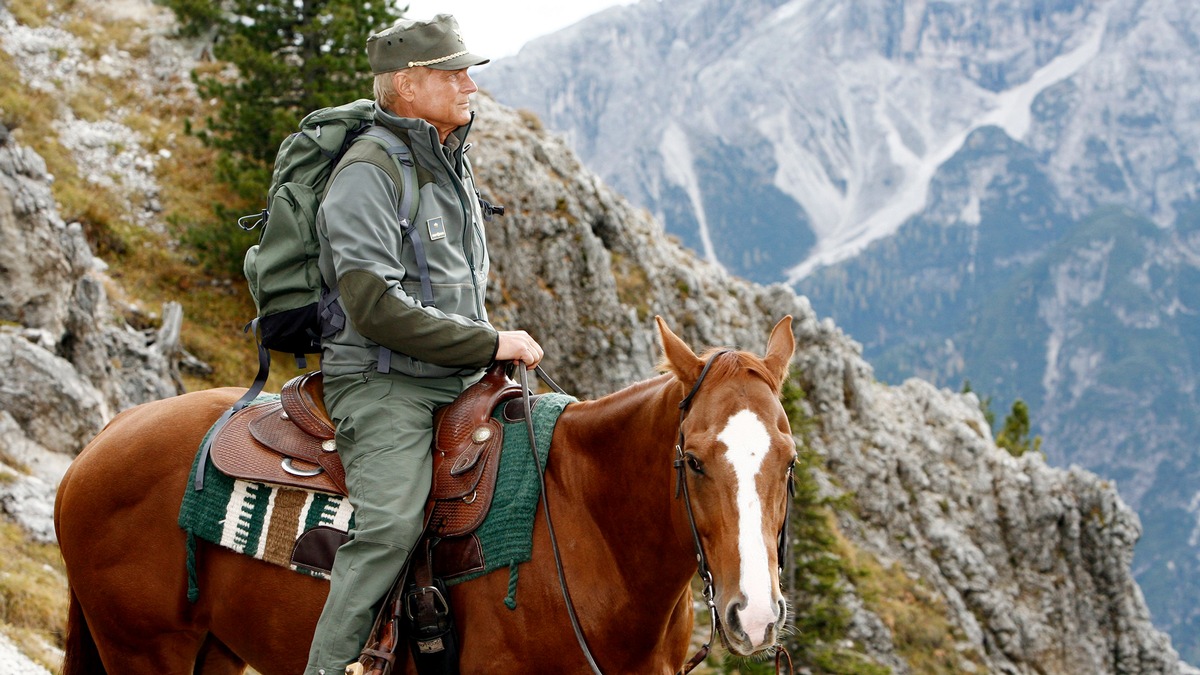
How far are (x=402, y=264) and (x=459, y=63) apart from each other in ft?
3.82

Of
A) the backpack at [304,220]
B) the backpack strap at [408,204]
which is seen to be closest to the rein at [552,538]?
the backpack strap at [408,204]

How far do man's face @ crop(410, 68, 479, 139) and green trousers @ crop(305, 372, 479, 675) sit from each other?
1.49m

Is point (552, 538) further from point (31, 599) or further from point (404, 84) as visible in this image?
point (31, 599)

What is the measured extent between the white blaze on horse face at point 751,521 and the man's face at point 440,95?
245 centimetres

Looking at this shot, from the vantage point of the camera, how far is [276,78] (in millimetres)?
25031

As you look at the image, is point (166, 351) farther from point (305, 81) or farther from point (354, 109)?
point (354, 109)

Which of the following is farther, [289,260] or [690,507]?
[289,260]

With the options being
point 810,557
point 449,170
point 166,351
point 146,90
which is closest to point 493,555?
point 449,170

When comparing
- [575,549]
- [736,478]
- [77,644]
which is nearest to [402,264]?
[575,549]

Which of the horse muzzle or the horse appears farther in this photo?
the horse

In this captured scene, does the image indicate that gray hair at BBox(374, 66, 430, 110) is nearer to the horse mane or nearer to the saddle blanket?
the saddle blanket

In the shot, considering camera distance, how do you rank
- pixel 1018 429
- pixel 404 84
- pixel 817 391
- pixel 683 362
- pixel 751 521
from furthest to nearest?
pixel 1018 429, pixel 817 391, pixel 404 84, pixel 683 362, pixel 751 521

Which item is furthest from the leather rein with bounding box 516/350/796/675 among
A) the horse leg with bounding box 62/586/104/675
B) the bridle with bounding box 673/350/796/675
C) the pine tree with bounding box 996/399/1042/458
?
the pine tree with bounding box 996/399/1042/458

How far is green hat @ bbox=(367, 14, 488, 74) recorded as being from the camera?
196 inches
